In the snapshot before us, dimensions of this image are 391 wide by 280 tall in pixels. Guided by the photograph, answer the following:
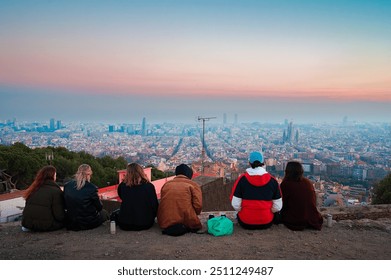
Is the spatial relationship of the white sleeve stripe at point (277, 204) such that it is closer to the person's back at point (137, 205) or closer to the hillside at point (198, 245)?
the hillside at point (198, 245)

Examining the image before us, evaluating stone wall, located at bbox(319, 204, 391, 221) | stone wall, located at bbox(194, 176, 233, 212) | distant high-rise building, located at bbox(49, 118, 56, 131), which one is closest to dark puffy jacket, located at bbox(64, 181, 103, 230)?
stone wall, located at bbox(319, 204, 391, 221)

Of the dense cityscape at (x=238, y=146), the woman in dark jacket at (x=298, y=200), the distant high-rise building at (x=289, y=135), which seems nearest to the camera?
the woman in dark jacket at (x=298, y=200)

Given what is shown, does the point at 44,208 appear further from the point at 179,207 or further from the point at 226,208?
the point at 226,208

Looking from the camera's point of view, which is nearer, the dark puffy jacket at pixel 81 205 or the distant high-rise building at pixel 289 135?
the dark puffy jacket at pixel 81 205

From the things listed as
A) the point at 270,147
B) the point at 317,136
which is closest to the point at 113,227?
the point at 270,147

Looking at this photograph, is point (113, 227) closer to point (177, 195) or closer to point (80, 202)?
point (80, 202)

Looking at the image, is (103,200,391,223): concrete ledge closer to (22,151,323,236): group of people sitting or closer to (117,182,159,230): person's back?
(22,151,323,236): group of people sitting

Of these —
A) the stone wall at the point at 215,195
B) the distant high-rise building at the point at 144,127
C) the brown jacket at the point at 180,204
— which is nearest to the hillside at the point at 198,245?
the brown jacket at the point at 180,204
